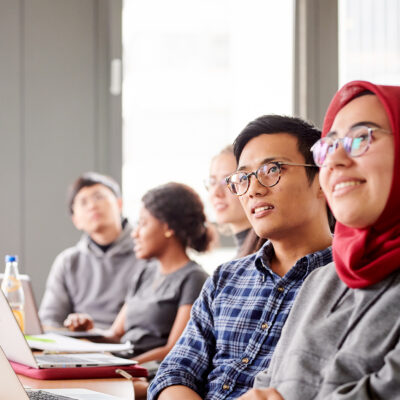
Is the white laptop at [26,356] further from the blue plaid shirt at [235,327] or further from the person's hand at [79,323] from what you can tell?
the person's hand at [79,323]

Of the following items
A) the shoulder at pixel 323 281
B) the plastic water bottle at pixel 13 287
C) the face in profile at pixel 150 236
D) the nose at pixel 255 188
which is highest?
the nose at pixel 255 188

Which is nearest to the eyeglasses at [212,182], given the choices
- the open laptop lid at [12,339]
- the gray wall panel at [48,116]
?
the open laptop lid at [12,339]

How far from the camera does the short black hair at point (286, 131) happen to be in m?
1.71

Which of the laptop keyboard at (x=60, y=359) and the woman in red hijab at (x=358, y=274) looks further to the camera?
the laptop keyboard at (x=60, y=359)

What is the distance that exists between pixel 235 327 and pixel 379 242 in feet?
1.87

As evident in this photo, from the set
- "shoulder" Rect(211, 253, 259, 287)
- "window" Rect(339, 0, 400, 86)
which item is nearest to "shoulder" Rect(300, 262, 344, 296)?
"shoulder" Rect(211, 253, 259, 287)

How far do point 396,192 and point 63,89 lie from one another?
3.32 m

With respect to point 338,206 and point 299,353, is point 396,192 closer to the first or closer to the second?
point 338,206

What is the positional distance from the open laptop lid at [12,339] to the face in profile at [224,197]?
1.19m

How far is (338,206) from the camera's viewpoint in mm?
1158

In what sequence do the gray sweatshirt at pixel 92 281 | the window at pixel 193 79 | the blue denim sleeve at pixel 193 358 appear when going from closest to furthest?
the blue denim sleeve at pixel 193 358 < the gray sweatshirt at pixel 92 281 < the window at pixel 193 79

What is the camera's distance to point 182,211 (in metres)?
2.96

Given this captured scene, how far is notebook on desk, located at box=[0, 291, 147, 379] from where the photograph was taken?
5.65 ft

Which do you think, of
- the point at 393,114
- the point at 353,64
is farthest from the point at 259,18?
the point at 393,114
